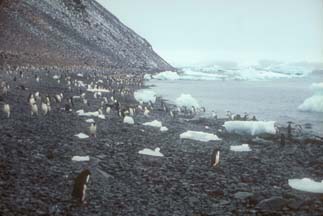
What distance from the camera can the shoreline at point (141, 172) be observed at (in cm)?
617

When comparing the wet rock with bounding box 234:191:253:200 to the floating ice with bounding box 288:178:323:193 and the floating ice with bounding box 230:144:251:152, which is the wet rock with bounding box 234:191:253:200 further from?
the floating ice with bounding box 230:144:251:152

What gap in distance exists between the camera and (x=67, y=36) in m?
61.8

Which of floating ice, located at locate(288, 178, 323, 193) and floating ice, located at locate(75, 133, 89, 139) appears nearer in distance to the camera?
floating ice, located at locate(288, 178, 323, 193)

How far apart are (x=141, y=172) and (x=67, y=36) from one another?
56.7 metres

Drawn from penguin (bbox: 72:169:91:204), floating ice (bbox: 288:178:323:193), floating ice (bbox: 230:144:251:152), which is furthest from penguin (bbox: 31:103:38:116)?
floating ice (bbox: 288:178:323:193)

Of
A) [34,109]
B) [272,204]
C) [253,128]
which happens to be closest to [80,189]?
[272,204]

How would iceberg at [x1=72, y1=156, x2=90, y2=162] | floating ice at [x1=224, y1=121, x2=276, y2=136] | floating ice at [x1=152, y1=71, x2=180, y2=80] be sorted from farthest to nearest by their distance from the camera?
floating ice at [x1=152, y1=71, x2=180, y2=80]
floating ice at [x1=224, y1=121, x2=276, y2=136]
iceberg at [x1=72, y1=156, x2=90, y2=162]

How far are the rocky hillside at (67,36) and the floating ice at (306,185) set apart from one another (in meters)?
28.4

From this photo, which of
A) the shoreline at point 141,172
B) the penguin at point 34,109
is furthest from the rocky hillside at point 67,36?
the shoreline at point 141,172

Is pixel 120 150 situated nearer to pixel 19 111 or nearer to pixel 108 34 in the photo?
pixel 19 111

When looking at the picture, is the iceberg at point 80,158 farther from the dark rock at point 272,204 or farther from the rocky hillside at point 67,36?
the rocky hillside at point 67,36

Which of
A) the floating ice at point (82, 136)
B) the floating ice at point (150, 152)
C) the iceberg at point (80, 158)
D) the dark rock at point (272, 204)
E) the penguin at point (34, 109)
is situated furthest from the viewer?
the penguin at point (34, 109)

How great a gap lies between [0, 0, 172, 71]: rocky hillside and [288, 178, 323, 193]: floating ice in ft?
93.1

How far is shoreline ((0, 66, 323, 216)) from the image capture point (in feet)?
20.2
